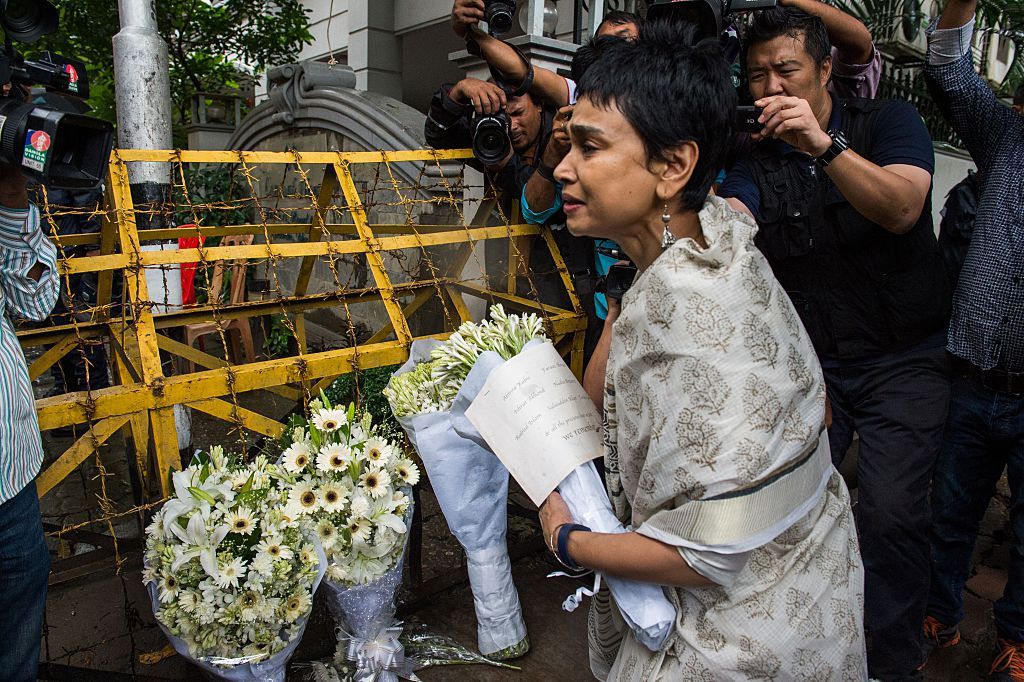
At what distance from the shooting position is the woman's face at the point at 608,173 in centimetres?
129

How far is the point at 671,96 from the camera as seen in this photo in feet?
4.14

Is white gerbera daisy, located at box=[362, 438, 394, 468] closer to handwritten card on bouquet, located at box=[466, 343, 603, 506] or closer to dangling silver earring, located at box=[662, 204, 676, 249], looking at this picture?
handwritten card on bouquet, located at box=[466, 343, 603, 506]

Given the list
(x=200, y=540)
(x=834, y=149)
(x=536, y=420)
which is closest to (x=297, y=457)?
(x=200, y=540)

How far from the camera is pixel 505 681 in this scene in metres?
2.40

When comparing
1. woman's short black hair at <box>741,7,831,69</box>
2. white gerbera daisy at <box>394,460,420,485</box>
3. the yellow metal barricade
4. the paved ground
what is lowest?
the paved ground

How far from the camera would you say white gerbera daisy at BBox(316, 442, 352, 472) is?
79.2 inches

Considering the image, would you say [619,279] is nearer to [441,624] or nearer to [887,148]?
[887,148]

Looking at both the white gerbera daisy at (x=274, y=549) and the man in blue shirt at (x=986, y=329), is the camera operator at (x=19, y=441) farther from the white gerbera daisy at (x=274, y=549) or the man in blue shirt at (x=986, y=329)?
the man in blue shirt at (x=986, y=329)

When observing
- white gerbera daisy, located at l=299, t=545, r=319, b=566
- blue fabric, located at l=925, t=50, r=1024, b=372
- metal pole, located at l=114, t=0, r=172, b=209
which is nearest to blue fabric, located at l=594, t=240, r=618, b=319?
blue fabric, located at l=925, t=50, r=1024, b=372

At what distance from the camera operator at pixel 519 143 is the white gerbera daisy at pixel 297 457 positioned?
136 centimetres

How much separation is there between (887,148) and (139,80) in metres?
4.02

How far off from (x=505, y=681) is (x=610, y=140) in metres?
1.95

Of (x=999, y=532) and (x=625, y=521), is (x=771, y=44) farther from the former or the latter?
(x=999, y=532)

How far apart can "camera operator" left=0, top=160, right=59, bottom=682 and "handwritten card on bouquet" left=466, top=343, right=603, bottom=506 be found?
1.11 metres
